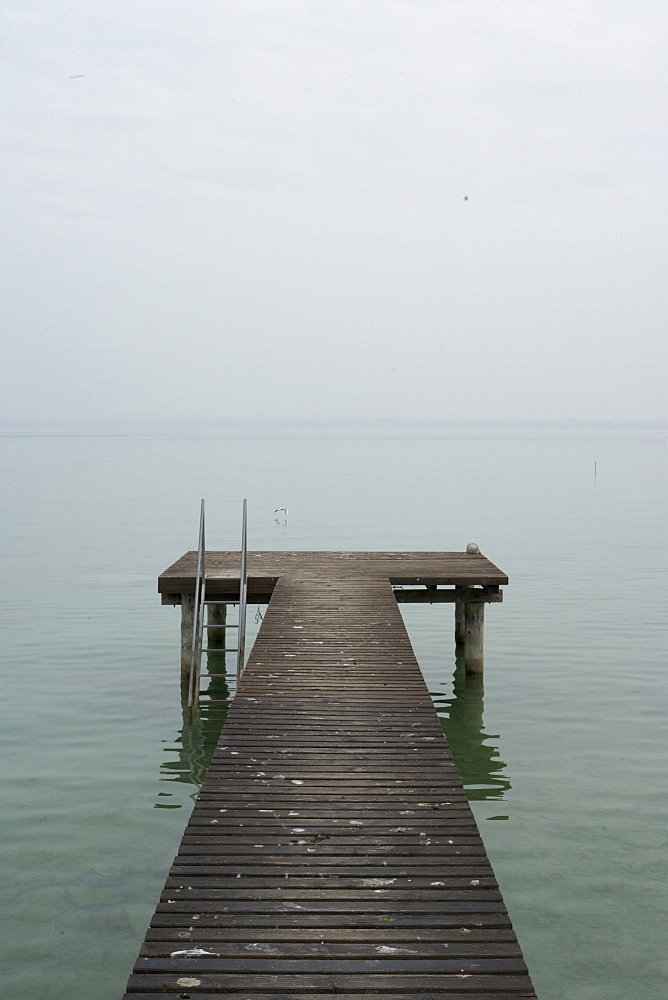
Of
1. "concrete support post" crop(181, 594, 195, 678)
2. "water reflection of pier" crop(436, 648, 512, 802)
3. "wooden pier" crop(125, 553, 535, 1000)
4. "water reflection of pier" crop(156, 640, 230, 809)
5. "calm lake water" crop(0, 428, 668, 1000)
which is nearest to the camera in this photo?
"wooden pier" crop(125, 553, 535, 1000)

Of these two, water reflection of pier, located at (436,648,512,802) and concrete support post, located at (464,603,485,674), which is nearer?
water reflection of pier, located at (436,648,512,802)

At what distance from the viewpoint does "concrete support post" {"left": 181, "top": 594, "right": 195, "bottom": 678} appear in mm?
13312

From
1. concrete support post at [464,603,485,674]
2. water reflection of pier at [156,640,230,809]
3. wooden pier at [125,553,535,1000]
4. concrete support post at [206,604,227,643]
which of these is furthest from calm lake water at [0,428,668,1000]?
wooden pier at [125,553,535,1000]

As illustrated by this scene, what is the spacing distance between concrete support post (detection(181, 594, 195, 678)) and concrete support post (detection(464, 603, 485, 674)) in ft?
12.6

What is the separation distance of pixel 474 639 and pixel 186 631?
4.00m

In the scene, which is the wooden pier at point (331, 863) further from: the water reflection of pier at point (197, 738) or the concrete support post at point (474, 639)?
the concrete support post at point (474, 639)

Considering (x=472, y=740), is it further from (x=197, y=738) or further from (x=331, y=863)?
(x=331, y=863)

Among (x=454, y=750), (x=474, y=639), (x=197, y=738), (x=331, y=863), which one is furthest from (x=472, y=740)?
(x=331, y=863)

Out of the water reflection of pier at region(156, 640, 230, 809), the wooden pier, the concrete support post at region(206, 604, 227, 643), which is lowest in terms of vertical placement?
the water reflection of pier at region(156, 640, 230, 809)

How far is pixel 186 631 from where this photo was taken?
43.9 feet

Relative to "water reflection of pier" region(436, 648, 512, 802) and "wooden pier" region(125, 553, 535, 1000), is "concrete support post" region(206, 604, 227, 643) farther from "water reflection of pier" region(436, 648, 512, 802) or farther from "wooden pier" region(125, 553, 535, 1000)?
"wooden pier" region(125, 553, 535, 1000)

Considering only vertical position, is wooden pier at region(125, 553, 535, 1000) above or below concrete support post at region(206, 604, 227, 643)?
above

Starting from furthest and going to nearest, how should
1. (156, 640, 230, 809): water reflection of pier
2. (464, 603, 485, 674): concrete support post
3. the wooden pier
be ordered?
(464, 603, 485, 674): concrete support post
(156, 640, 230, 809): water reflection of pier
the wooden pier

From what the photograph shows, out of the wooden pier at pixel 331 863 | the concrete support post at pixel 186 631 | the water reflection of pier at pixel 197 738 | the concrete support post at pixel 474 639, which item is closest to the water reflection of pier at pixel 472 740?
the concrete support post at pixel 474 639
